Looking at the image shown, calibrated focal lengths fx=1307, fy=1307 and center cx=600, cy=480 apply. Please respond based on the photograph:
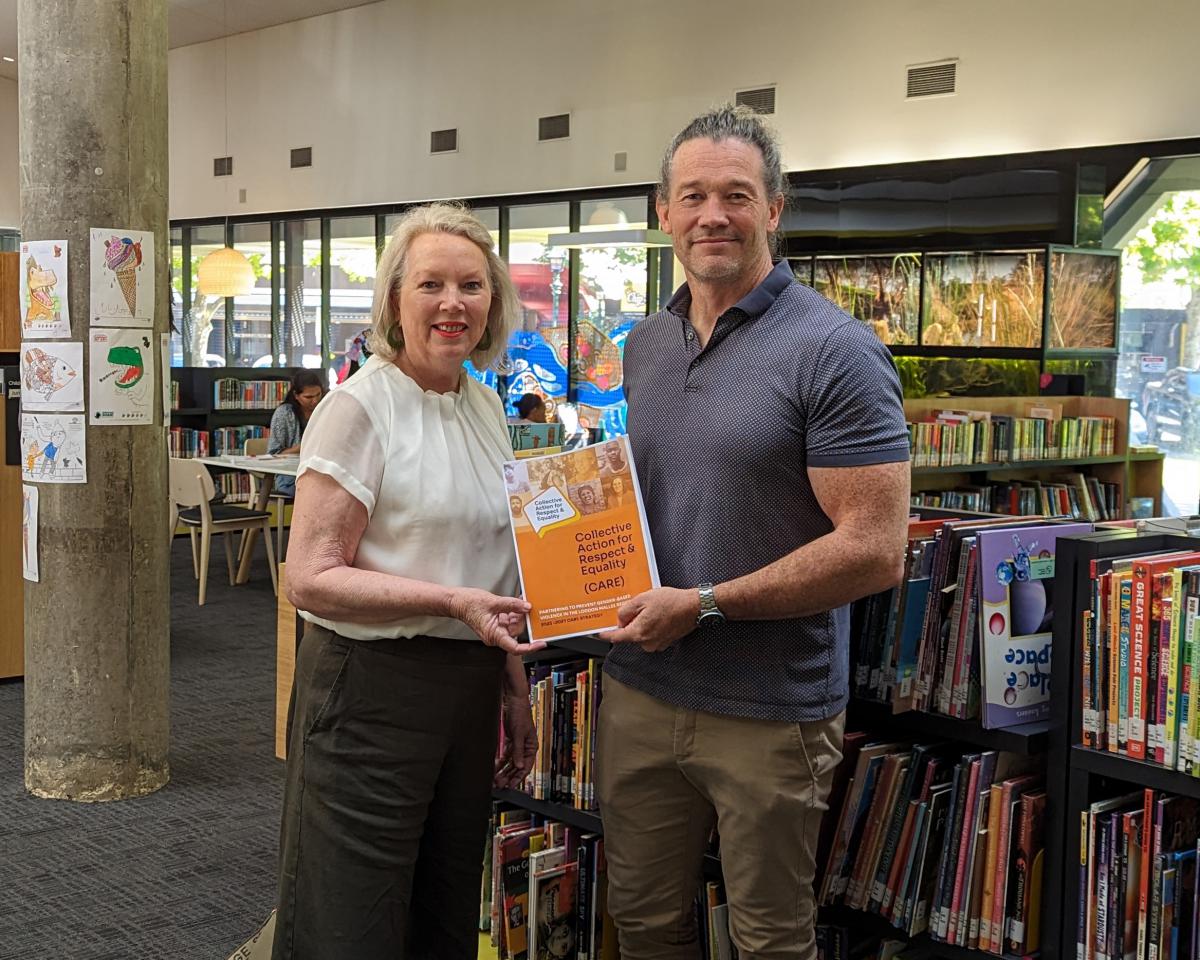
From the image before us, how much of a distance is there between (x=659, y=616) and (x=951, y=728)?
2.66 feet

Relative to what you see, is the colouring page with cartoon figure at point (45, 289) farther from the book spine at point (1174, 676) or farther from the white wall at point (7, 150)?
the white wall at point (7, 150)

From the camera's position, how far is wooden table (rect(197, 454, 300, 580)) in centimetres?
927

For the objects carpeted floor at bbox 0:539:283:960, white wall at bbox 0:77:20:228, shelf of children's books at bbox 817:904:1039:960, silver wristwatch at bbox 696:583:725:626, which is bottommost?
carpeted floor at bbox 0:539:283:960

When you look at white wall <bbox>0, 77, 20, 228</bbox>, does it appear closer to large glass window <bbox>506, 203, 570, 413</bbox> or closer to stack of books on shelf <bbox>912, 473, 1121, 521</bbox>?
large glass window <bbox>506, 203, 570, 413</bbox>

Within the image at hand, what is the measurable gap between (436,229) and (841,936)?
173cm

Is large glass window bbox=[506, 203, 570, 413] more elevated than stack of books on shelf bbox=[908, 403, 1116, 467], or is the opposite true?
large glass window bbox=[506, 203, 570, 413]

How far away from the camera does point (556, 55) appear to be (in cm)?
1249

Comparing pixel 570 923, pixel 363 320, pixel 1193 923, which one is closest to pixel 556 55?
pixel 363 320

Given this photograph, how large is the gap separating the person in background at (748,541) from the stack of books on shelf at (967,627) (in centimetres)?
28

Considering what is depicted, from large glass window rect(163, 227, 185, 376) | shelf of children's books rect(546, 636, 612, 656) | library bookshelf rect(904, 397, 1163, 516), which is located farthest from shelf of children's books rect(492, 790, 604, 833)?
large glass window rect(163, 227, 185, 376)

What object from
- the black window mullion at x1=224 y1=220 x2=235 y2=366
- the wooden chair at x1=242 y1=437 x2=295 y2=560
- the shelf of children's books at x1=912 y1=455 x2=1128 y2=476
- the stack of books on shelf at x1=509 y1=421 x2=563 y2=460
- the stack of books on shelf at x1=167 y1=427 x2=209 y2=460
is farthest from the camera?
the black window mullion at x1=224 y1=220 x2=235 y2=366

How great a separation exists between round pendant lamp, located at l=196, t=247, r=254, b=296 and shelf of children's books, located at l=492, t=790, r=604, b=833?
418 inches

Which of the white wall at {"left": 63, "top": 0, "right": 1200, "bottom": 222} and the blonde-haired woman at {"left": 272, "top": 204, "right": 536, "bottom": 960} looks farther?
the white wall at {"left": 63, "top": 0, "right": 1200, "bottom": 222}

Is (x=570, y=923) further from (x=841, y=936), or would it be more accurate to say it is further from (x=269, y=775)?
(x=269, y=775)
